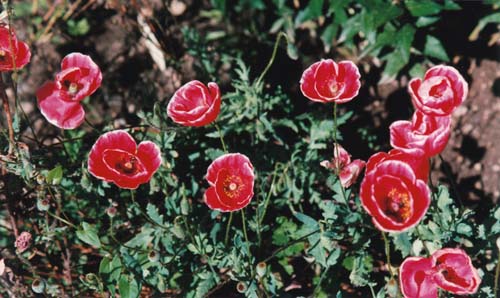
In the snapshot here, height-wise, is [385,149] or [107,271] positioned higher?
[107,271]

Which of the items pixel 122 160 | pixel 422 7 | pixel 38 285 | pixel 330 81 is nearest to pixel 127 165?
pixel 122 160

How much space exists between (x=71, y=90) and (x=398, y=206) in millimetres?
1051

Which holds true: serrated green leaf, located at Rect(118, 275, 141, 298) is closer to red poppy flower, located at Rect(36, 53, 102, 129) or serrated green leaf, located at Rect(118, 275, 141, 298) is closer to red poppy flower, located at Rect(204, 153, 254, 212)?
red poppy flower, located at Rect(204, 153, 254, 212)

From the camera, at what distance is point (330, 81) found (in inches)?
71.8

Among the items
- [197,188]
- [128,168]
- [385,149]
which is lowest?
[385,149]

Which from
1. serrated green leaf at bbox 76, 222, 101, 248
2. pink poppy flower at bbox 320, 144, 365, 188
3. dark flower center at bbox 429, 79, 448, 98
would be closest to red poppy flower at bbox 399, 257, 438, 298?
pink poppy flower at bbox 320, 144, 365, 188

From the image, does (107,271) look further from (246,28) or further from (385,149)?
(246,28)

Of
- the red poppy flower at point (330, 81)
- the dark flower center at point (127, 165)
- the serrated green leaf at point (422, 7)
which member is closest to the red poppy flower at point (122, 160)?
the dark flower center at point (127, 165)

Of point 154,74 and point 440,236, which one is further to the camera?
point 154,74

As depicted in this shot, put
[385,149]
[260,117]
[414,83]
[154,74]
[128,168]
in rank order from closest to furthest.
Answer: [414,83] < [128,168] < [260,117] < [385,149] < [154,74]

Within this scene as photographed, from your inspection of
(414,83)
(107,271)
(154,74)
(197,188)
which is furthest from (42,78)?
(414,83)

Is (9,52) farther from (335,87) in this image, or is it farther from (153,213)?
(335,87)

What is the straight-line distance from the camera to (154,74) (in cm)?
294

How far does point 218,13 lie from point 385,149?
111cm
